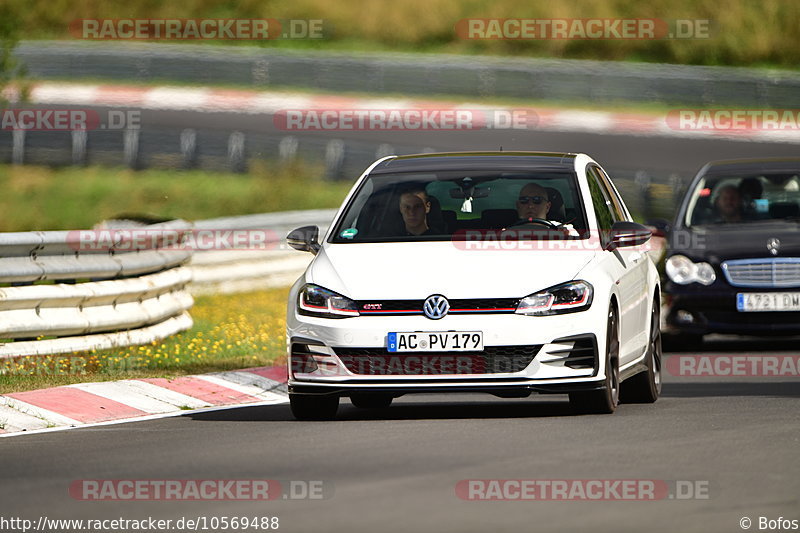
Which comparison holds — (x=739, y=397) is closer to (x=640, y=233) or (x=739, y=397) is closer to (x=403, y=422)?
(x=640, y=233)

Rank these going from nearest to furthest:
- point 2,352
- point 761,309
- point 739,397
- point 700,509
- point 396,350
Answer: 1. point 700,509
2. point 396,350
3. point 739,397
4. point 2,352
5. point 761,309

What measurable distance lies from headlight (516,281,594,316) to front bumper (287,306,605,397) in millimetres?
43

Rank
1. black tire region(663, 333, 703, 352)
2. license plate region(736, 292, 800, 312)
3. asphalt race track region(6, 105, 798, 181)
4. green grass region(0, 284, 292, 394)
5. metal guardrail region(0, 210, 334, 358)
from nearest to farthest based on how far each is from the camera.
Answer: green grass region(0, 284, 292, 394) → metal guardrail region(0, 210, 334, 358) → license plate region(736, 292, 800, 312) → black tire region(663, 333, 703, 352) → asphalt race track region(6, 105, 798, 181)

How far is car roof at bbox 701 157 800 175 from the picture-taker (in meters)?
16.8

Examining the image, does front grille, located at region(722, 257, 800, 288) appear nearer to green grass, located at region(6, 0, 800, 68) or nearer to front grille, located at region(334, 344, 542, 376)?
front grille, located at region(334, 344, 542, 376)

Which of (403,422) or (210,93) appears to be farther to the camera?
(210,93)

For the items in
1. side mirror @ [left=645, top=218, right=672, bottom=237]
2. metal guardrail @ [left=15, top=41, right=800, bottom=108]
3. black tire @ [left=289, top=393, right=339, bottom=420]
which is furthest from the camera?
metal guardrail @ [left=15, top=41, right=800, bottom=108]

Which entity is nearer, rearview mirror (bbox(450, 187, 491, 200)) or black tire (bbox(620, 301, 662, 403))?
rearview mirror (bbox(450, 187, 491, 200))

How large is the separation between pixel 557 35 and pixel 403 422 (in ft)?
116

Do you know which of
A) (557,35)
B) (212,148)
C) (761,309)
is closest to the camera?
(761,309)

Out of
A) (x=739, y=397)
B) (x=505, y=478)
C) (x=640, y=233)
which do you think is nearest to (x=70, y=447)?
(x=505, y=478)

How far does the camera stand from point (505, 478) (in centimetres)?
842

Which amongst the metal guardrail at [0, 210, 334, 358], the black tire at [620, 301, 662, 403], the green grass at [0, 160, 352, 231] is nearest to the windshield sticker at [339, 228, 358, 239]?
the black tire at [620, 301, 662, 403]

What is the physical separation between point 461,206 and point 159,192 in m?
18.5
